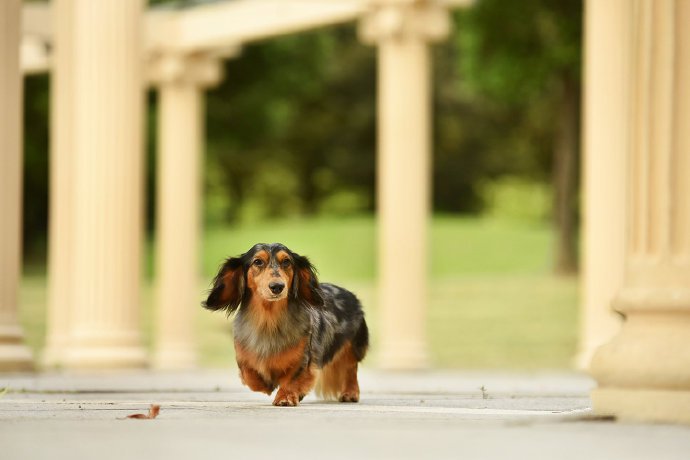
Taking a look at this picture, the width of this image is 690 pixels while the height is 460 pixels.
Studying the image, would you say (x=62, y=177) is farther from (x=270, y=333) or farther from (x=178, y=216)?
(x=270, y=333)

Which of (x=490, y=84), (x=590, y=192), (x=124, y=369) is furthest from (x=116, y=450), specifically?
(x=490, y=84)

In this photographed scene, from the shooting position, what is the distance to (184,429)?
28578mm

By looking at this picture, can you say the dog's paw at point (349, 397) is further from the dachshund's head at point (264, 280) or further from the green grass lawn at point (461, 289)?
the green grass lawn at point (461, 289)

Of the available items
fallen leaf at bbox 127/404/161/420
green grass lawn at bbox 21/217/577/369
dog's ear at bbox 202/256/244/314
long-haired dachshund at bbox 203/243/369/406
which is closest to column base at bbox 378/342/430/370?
green grass lawn at bbox 21/217/577/369

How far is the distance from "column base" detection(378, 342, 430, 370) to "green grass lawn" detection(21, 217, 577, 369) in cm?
2102

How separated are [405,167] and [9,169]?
33.9 m

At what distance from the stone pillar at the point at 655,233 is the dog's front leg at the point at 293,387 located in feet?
25.6

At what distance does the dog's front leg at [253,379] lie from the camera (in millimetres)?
38625

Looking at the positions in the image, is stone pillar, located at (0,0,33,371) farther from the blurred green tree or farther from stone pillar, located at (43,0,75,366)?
the blurred green tree

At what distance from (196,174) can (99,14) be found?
131 ft

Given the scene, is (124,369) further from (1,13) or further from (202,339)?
(202,339)

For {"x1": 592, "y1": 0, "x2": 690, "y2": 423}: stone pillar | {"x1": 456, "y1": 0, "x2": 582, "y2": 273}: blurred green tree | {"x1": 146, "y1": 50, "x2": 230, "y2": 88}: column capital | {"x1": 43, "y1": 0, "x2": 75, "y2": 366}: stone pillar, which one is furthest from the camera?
{"x1": 456, "y1": 0, "x2": 582, "y2": 273}: blurred green tree

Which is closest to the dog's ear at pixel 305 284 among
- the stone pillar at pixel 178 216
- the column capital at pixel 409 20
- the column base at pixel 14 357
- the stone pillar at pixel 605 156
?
the column base at pixel 14 357

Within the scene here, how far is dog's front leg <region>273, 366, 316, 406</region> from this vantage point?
125ft
